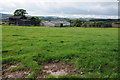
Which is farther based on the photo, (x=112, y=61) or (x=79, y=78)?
(x=112, y=61)

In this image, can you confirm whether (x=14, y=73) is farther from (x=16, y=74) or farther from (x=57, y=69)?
(x=57, y=69)

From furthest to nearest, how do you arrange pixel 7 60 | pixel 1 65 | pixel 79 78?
1. pixel 7 60
2. pixel 1 65
3. pixel 79 78

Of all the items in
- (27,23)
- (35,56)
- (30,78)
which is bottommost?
(30,78)

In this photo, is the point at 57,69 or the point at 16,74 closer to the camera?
the point at 16,74

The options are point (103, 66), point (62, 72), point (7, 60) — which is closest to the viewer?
point (62, 72)

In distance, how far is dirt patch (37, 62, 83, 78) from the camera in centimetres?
471

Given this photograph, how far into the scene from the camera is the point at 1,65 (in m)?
5.62

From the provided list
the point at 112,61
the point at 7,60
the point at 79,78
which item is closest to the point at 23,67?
the point at 7,60

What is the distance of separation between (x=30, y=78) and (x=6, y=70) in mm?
1480

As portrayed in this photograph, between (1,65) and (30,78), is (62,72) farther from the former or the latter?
(1,65)

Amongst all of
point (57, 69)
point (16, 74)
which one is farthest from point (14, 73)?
point (57, 69)

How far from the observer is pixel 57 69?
5.16m

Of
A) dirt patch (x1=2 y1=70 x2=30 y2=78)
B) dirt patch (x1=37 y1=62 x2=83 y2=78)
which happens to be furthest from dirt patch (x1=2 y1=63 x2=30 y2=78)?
dirt patch (x1=37 y1=62 x2=83 y2=78)

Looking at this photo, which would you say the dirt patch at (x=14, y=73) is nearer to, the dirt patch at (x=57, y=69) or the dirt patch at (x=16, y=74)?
the dirt patch at (x=16, y=74)
